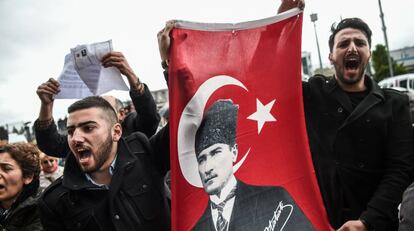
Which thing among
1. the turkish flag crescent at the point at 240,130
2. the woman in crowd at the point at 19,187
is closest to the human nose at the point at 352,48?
the turkish flag crescent at the point at 240,130

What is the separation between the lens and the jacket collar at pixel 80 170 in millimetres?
2002

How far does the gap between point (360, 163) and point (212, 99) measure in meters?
0.98

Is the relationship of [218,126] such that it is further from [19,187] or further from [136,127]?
[19,187]

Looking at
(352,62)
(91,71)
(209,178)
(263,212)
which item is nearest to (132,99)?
(91,71)

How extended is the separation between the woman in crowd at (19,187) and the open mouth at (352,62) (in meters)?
2.14

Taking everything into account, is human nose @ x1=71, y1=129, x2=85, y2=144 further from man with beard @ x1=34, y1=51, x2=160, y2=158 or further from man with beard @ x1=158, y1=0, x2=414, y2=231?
man with beard @ x1=158, y1=0, x2=414, y2=231

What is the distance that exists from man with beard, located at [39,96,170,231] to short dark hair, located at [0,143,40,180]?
65cm

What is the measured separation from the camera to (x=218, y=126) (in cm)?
198

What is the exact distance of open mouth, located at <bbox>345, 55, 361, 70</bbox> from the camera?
7.65ft

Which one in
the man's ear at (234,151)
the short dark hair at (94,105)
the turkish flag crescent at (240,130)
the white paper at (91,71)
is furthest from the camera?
the white paper at (91,71)

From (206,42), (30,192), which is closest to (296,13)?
(206,42)

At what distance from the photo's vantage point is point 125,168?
6.82ft
